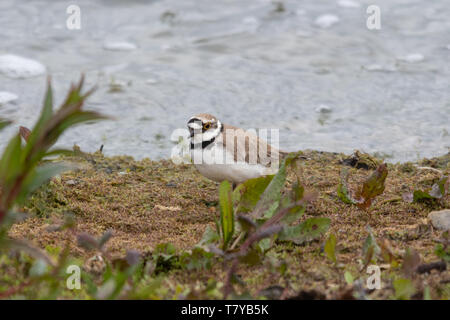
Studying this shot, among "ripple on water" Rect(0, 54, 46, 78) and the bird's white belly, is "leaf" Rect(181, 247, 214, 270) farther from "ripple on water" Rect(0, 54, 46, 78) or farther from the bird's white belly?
"ripple on water" Rect(0, 54, 46, 78)

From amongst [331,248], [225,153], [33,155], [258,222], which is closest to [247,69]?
[225,153]

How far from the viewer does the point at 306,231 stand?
3.89m

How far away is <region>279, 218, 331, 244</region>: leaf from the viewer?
3852 millimetres

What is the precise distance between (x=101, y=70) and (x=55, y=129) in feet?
24.2

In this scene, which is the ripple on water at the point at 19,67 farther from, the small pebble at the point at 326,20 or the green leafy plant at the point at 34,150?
the green leafy plant at the point at 34,150

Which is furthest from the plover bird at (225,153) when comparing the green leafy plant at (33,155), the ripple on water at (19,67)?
the ripple on water at (19,67)

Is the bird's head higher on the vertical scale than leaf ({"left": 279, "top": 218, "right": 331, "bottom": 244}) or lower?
higher

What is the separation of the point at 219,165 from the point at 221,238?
1496 mm

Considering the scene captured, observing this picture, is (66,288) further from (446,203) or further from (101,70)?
(101,70)

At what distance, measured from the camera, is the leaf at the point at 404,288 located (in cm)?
318

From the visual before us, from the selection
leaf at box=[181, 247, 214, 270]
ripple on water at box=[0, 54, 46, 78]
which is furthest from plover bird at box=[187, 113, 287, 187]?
ripple on water at box=[0, 54, 46, 78]

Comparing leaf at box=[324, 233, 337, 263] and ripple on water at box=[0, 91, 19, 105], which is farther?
ripple on water at box=[0, 91, 19, 105]
